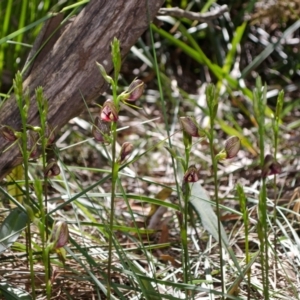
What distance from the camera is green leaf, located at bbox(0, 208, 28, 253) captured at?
1.15 metres

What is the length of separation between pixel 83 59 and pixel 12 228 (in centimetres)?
38

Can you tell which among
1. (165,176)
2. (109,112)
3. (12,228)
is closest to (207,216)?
(12,228)

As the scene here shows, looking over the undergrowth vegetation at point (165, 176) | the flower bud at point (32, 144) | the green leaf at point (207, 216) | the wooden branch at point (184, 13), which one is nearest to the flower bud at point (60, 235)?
the undergrowth vegetation at point (165, 176)

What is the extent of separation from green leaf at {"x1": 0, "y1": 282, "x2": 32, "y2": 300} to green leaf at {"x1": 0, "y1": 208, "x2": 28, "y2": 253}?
2.7 inches

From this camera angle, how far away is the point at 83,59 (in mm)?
1367

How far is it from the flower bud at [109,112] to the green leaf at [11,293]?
1.17 ft

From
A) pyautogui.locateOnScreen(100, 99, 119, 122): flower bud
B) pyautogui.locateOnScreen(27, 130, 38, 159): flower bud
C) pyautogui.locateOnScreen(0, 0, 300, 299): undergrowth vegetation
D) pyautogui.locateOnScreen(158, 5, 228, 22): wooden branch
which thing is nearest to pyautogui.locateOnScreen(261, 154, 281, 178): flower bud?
pyautogui.locateOnScreen(0, 0, 300, 299): undergrowth vegetation

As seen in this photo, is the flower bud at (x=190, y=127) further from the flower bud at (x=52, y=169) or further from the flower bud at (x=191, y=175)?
the flower bud at (x=52, y=169)

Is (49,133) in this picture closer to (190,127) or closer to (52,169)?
(52,169)

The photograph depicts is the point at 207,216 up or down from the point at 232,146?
down

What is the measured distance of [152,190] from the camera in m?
2.14

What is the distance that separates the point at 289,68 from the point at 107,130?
2000 mm

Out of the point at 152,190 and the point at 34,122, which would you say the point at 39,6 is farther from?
the point at 34,122

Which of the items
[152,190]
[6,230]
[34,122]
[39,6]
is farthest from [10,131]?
Result: [39,6]
